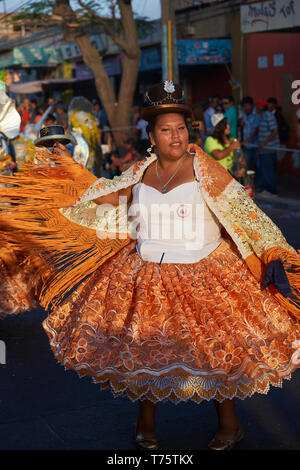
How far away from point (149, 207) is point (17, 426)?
152 centimetres

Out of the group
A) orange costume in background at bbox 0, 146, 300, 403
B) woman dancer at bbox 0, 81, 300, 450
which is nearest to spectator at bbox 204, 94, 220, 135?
woman dancer at bbox 0, 81, 300, 450

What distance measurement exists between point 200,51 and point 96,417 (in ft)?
57.7

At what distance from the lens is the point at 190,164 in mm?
4117

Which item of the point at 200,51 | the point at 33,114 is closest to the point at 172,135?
the point at 33,114

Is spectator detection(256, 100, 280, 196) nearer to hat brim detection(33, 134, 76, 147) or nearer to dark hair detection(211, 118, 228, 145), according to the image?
dark hair detection(211, 118, 228, 145)

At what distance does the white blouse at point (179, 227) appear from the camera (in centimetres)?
398

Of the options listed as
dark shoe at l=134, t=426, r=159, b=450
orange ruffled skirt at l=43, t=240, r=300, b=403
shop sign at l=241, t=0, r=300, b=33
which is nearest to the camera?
orange ruffled skirt at l=43, t=240, r=300, b=403

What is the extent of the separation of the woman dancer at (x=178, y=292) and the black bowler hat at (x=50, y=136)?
227cm

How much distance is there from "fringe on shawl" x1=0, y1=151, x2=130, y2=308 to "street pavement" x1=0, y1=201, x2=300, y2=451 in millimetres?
696

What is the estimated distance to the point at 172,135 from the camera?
4051 millimetres

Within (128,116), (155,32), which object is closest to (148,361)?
(128,116)

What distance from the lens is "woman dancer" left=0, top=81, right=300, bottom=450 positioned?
366cm

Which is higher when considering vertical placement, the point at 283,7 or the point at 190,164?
the point at 283,7
